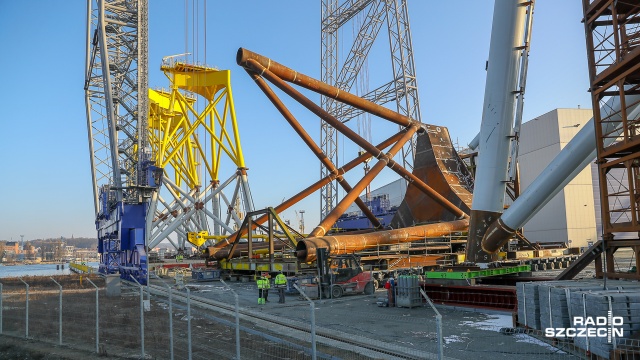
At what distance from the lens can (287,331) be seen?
11242mm

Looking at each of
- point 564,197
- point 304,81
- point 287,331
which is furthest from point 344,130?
point 564,197

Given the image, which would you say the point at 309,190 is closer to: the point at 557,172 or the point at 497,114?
the point at 497,114

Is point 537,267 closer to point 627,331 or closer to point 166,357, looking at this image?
point 627,331

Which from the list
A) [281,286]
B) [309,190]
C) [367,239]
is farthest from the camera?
[309,190]

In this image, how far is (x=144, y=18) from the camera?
27.7 m

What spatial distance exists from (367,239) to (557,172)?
877 cm

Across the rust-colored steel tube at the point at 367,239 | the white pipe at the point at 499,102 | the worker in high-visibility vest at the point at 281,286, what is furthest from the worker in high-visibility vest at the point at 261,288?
the white pipe at the point at 499,102

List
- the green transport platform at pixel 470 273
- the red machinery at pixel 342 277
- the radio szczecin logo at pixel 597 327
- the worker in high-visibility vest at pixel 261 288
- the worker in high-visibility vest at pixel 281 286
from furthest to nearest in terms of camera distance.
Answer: the red machinery at pixel 342 277 < the worker in high-visibility vest at pixel 281 286 < the worker in high-visibility vest at pixel 261 288 < the green transport platform at pixel 470 273 < the radio szczecin logo at pixel 597 327

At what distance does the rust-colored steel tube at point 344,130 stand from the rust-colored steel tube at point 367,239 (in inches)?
47.7

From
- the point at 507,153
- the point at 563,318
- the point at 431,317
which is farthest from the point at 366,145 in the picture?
the point at 563,318

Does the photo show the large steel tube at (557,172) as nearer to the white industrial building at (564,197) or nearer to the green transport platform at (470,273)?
the green transport platform at (470,273)

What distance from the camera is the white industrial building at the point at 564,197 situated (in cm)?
4116

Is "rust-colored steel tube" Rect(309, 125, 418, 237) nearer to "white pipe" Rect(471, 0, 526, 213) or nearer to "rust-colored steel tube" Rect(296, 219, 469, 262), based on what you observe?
"rust-colored steel tube" Rect(296, 219, 469, 262)

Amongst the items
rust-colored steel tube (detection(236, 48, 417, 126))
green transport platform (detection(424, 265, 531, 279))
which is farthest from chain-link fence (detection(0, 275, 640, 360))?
rust-colored steel tube (detection(236, 48, 417, 126))
